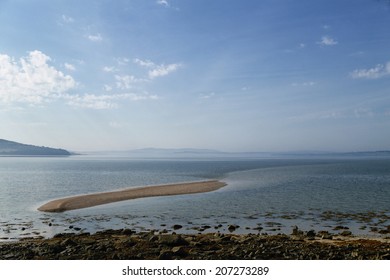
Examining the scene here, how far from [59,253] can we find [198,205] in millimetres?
23801

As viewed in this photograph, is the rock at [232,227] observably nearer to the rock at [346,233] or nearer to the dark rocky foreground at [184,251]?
the dark rocky foreground at [184,251]

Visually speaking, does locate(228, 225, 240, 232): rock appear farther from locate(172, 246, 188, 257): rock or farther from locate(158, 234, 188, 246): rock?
locate(172, 246, 188, 257): rock

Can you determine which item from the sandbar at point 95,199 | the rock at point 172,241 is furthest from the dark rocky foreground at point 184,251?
the sandbar at point 95,199

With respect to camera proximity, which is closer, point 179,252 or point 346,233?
point 179,252

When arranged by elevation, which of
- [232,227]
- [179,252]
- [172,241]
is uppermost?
[179,252]

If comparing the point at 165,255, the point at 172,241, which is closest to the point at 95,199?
the point at 172,241

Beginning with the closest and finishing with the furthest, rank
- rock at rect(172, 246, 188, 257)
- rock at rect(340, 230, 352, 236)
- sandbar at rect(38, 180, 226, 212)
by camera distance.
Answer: rock at rect(172, 246, 188, 257) < rock at rect(340, 230, 352, 236) < sandbar at rect(38, 180, 226, 212)

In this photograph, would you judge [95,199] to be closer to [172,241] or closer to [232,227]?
[232,227]

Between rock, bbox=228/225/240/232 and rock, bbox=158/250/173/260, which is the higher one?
rock, bbox=158/250/173/260

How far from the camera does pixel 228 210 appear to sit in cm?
3425

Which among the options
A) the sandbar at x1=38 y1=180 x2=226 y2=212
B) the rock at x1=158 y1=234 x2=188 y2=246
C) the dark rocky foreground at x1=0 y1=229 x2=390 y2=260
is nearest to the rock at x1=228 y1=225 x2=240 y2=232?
the dark rocky foreground at x1=0 y1=229 x2=390 y2=260

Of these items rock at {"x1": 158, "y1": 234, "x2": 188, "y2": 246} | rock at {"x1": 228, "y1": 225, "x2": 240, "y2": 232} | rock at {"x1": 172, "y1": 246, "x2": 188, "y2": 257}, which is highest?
rock at {"x1": 172, "y1": 246, "x2": 188, "y2": 257}

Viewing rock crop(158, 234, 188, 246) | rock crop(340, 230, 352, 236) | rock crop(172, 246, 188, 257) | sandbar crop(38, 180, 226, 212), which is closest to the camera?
rock crop(172, 246, 188, 257)

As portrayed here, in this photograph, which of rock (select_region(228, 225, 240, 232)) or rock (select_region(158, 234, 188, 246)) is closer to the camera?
rock (select_region(158, 234, 188, 246))
